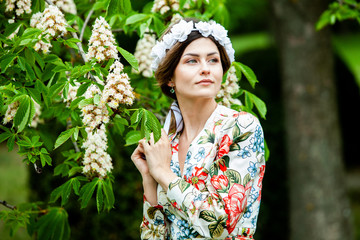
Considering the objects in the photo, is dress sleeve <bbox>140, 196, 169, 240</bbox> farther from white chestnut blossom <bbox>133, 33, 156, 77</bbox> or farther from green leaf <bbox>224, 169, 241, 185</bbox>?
white chestnut blossom <bbox>133, 33, 156, 77</bbox>

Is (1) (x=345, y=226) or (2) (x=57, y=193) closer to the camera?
(2) (x=57, y=193)

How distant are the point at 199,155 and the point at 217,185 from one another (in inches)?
7.7

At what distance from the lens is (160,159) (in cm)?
209

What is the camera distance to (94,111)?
2.09 m

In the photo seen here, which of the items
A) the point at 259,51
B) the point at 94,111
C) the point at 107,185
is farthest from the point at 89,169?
the point at 259,51

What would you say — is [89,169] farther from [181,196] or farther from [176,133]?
[181,196]

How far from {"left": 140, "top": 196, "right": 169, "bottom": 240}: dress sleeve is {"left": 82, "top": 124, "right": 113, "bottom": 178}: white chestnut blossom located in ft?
1.03

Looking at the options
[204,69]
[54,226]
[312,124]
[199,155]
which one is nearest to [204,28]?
[204,69]

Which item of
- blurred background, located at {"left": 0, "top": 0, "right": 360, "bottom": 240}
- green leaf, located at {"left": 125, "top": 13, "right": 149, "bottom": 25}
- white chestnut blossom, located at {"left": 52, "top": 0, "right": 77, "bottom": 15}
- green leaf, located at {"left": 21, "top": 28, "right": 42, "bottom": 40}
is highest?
white chestnut blossom, located at {"left": 52, "top": 0, "right": 77, "bottom": 15}

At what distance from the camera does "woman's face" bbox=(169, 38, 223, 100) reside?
6.84ft

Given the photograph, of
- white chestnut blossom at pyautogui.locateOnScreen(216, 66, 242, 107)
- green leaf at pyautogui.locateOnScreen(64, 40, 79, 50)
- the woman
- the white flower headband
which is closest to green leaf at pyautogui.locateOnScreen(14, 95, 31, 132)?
green leaf at pyautogui.locateOnScreen(64, 40, 79, 50)

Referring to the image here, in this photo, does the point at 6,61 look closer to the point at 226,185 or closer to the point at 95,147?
the point at 95,147

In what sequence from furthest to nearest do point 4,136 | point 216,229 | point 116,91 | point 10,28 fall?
point 10,28
point 4,136
point 116,91
point 216,229

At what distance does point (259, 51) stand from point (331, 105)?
8.61 ft
